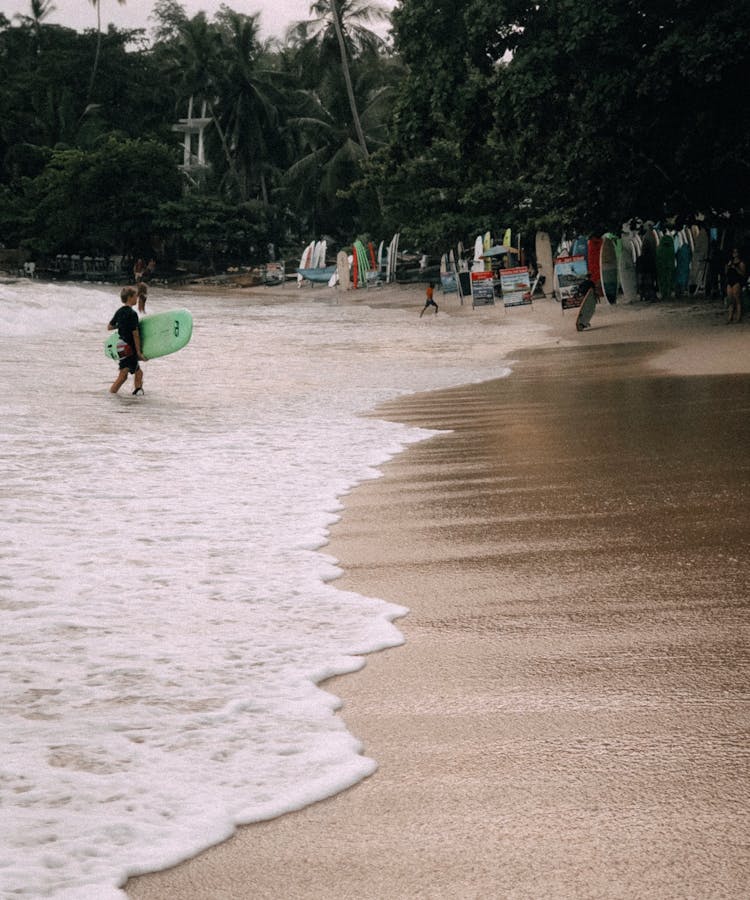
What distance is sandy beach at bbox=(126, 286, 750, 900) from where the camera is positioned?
8.11ft

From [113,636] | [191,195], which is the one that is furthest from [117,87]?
[113,636]

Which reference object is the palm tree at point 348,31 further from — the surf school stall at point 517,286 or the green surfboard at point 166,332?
the green surfboard at point 166,332

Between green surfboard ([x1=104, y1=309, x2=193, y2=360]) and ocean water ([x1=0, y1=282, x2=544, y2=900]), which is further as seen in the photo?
green surfboard ([x1=104, y1=309, x2=193, y2=360])

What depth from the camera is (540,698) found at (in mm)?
3371

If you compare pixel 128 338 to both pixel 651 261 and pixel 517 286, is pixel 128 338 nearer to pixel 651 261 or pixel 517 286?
pixel 651 261

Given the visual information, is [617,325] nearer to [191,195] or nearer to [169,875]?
[169,875]

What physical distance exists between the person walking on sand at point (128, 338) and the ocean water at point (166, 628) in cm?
133

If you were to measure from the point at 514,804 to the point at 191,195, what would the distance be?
56.8 m

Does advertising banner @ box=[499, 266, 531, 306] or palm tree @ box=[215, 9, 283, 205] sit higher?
palm tree @ box=[215, 9, 283, 205]

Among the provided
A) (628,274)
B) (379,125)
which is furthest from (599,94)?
(379,125)

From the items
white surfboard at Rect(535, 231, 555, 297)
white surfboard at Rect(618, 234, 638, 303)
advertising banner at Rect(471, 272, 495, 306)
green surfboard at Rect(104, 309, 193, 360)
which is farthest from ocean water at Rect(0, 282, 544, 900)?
white surfboard at Rect(535, 231, 555, 297)

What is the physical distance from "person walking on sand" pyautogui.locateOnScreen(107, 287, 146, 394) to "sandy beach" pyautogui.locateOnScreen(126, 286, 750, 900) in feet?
21.9

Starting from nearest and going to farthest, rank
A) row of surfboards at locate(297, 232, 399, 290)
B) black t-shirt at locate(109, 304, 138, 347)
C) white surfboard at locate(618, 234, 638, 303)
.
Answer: black t-shirt at locate(109, 304, 138, 347)
white surfboard at locate(618, 234, 638, 303)
row of surfboards at locate(297, 232, 399, 290)

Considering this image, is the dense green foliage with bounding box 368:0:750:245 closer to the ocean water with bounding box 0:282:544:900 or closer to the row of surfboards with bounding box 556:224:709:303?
the row of surfboards with bounding box 556:224:709:303
